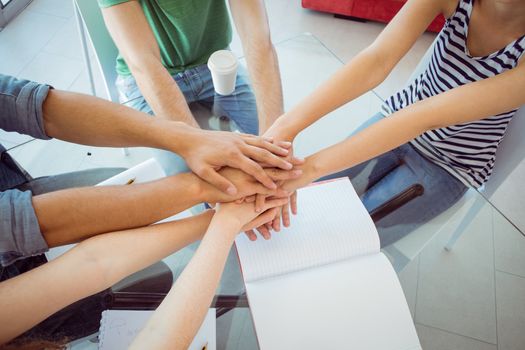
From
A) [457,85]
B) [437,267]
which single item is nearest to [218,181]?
[457,85]

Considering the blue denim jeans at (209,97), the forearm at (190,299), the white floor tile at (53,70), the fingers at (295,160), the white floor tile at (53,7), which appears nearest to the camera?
the forearm at (190,299)

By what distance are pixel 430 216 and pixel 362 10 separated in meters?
1.95

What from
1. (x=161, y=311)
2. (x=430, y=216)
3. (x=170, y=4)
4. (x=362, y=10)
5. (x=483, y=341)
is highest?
(x=170, y=4)

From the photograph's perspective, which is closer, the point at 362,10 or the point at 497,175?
the point at 497,175

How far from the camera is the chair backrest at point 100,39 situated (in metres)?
1.18

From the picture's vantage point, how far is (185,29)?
46.9 inches

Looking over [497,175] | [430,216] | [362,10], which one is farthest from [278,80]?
[362,10]

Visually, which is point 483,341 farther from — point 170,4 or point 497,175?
point 170,4

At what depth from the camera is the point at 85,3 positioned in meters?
1.16

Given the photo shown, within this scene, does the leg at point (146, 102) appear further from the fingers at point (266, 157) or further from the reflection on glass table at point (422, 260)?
the fingers at point (266, 157)

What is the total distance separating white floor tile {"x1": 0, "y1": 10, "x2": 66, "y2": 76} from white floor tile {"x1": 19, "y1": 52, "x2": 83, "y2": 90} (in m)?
0.05

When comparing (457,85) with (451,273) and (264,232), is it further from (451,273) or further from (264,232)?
(264,232)

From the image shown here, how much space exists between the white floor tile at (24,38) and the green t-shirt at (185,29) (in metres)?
1.42

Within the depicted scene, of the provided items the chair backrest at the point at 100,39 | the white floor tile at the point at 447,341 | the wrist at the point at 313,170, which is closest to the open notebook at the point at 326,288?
the wrist at the point at 313,170
